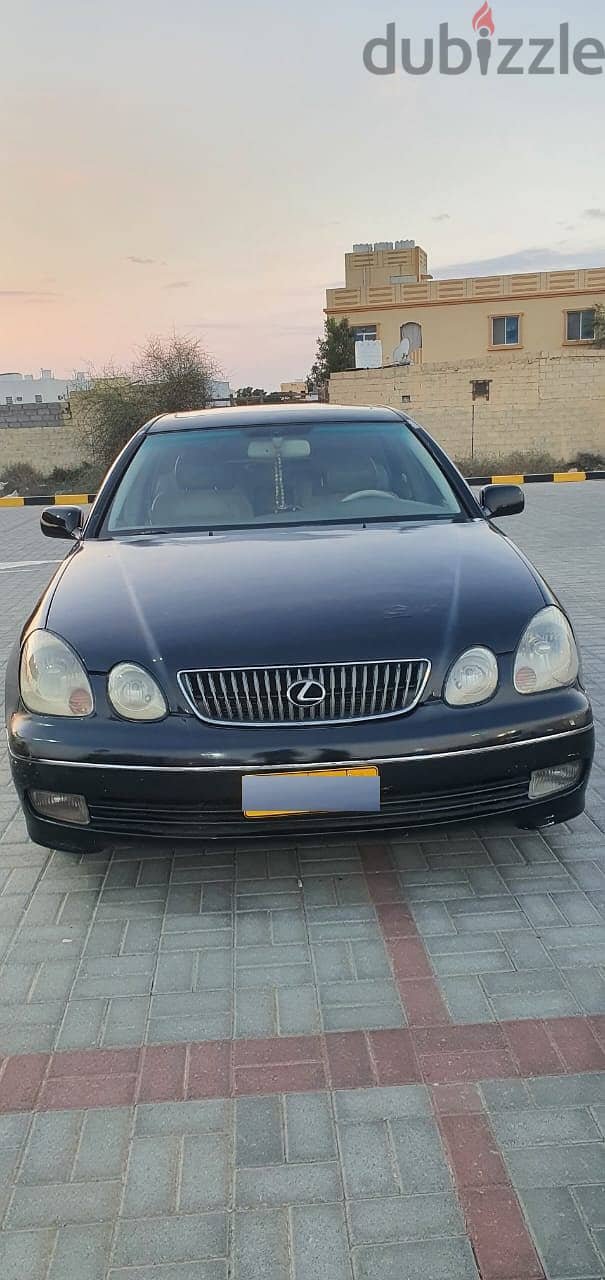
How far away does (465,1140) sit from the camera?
1965mm

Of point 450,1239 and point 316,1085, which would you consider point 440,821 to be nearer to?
point 316,1085

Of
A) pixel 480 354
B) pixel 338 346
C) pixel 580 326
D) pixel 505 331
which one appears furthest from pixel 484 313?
→ pixel 338 346

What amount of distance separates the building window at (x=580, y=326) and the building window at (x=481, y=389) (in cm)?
1545

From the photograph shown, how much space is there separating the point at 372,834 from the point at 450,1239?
1.18 metres


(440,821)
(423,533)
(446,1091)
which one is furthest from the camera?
(423,533)

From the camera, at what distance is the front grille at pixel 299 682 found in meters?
2.66

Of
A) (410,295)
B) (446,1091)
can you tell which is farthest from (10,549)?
(410,295)

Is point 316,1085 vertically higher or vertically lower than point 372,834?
lower

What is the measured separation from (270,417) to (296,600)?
184 centimetres

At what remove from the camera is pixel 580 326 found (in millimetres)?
38438

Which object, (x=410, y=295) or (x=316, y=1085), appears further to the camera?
(x=410, y=295)

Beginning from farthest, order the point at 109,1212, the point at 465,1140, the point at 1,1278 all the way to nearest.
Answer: the point at 465,1140 → the point at 109,1212 → the point at 1,1278

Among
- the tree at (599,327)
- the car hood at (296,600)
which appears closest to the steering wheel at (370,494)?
the car hood at (296,600)

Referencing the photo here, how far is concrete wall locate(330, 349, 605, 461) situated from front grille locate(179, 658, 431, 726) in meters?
23.3
